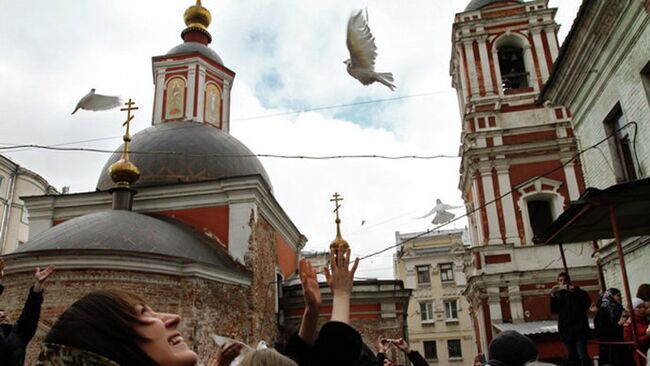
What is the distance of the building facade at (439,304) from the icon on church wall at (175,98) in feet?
55.7

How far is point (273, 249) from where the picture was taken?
56.0 feet

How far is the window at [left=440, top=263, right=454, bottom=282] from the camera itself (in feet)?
117

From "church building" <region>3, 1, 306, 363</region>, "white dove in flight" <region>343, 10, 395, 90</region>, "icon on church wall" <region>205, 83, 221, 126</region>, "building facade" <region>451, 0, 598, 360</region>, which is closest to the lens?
"white dove in flight" <region>343, 10, 395, 90</region>

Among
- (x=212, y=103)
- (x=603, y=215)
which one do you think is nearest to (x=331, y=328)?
(x=603, y=215)

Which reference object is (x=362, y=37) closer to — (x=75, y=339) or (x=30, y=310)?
(x=30, y=310)

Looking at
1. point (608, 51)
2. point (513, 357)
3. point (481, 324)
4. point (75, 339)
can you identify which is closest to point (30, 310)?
point (75, 339)

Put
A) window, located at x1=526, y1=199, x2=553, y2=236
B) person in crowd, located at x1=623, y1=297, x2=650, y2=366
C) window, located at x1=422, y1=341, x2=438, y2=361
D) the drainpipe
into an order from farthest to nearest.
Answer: window, located at x1=422, y1=341, x2=438, y2=361 → the drainpipe → window, located at x1=526, y1=199, x2=553, y2=236 → person in crowd, located at x1=623, y1=297, x2=650, y2=366

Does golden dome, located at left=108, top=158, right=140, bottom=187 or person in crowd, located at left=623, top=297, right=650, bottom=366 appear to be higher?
golden dome, located at left=108, top=158, right=140, bottom=187

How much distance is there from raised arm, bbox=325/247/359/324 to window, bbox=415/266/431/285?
113 ft

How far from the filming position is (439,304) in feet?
113

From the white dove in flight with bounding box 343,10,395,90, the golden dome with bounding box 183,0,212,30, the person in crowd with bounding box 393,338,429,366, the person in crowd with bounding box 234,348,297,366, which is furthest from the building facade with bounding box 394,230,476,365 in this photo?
the person in crowd with bounding box 234,348,297,366

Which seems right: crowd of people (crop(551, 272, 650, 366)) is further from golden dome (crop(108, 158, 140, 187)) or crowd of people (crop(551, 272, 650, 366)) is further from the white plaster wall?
golden dome (crop(108, 158, 140, 187))

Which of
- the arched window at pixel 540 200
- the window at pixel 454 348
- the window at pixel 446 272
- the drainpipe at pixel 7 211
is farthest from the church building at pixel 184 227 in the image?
the window at pixel 446 272

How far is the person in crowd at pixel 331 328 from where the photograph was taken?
2.06 m
